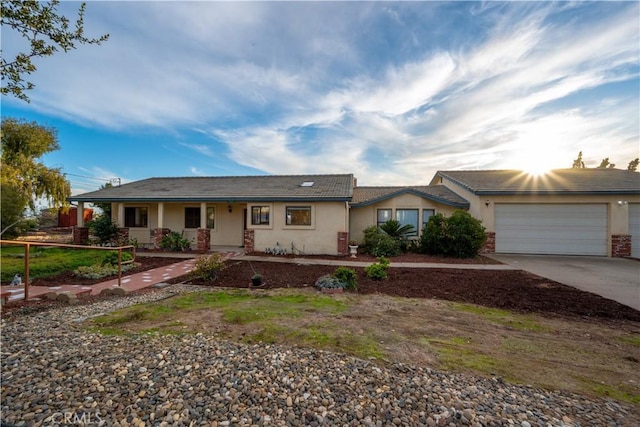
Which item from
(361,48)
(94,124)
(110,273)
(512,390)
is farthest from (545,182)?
(94,124)

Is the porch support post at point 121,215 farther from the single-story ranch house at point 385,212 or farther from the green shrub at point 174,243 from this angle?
the green shrub at point 174,243

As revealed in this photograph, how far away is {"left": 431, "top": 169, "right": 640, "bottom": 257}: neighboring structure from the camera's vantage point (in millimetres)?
12383

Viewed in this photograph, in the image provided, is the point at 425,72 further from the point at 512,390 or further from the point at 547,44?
the point at 512,390

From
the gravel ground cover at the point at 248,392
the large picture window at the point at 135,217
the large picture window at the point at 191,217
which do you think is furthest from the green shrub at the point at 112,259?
the large picture window at the point at 135,217

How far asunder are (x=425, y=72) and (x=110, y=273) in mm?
12724

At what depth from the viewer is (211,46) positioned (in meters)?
9.01

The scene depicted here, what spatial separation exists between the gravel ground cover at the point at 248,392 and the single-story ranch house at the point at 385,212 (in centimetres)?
960

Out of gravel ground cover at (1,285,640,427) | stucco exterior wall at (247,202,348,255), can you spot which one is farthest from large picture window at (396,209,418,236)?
gravel ground cover at (1,285,640,427)

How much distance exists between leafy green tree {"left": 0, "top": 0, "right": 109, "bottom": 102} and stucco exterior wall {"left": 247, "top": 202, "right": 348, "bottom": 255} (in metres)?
9.58

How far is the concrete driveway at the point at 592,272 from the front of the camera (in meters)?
6.73

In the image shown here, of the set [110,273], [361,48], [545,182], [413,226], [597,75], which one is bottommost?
[110,273]

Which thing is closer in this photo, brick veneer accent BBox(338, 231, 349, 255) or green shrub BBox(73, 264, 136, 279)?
green shrub BBox(73, 264, 136, 279)

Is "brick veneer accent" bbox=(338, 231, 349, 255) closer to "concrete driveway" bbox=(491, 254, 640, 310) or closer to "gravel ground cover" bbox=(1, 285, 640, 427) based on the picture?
"concrete driveway" bbox=(491, 254, 640, 310)

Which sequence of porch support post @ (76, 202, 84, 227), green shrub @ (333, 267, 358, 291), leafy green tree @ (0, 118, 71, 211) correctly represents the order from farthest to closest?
leafy green tree @ (0, 118, 71, 211), porch support post @ (76, 202, 84, 227), green shrub @ (333, 267, 358, 291)
